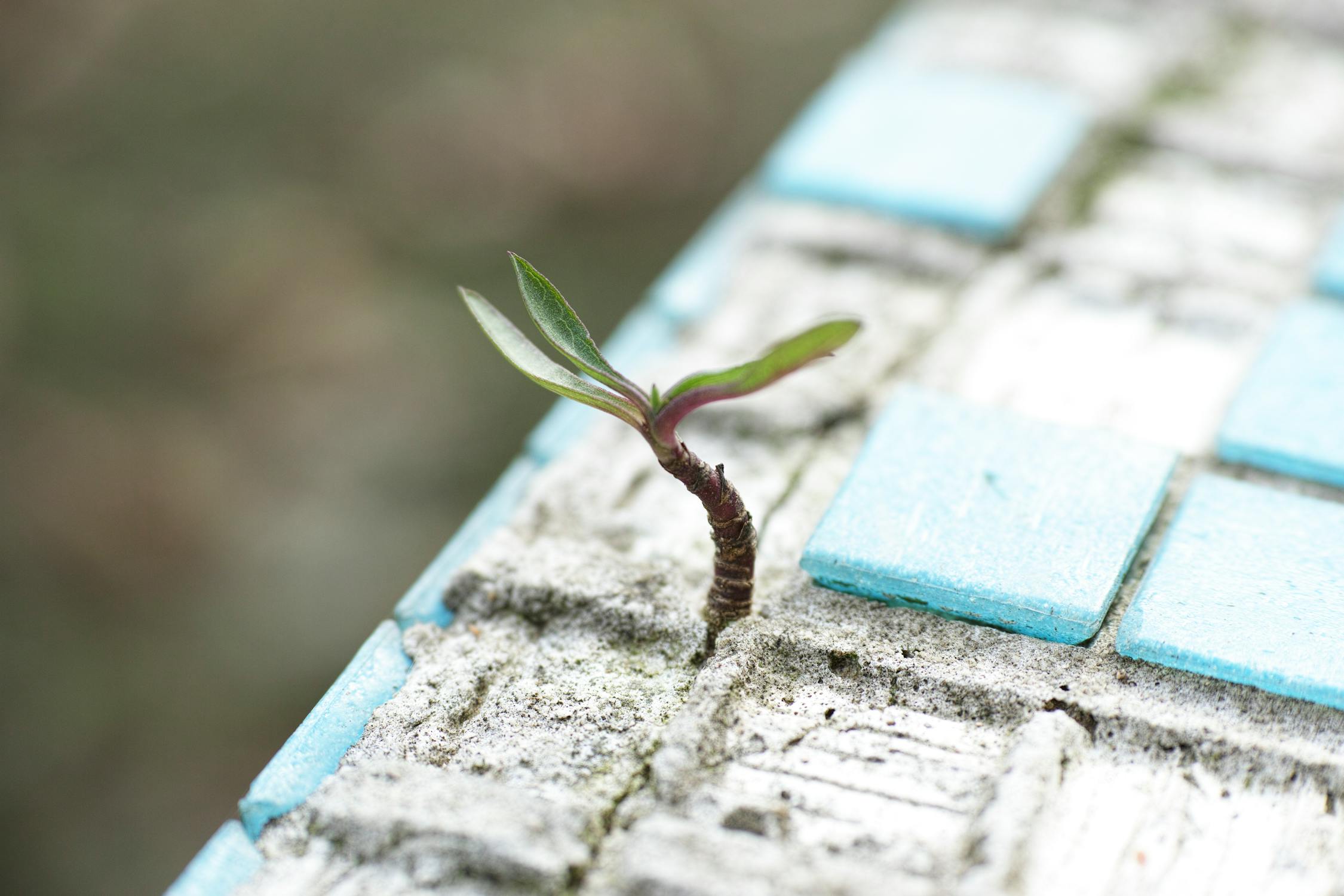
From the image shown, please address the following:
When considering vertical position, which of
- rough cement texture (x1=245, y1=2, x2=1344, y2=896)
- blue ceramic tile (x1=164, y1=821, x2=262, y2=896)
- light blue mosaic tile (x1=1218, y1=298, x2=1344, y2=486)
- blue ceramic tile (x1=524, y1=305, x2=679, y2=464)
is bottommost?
blue ceramic tile (x1=164, y1=821, x2=262, y2=896)

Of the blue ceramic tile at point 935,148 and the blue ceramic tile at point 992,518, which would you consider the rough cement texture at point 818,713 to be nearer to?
the blue ceramic tile at point 992,518

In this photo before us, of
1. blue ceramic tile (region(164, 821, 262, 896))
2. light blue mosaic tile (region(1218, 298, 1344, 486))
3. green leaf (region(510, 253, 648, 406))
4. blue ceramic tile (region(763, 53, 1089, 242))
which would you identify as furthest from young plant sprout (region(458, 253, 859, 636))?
blue ceramic tile (region(763, 53, 1089, 242))

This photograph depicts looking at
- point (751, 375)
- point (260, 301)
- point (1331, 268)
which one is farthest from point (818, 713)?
point (260, 301)

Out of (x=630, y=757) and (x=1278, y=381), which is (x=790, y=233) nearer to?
(x=1278, y=381)

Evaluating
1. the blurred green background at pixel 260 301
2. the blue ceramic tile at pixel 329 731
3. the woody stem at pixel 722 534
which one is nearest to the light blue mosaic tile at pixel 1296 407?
the woody stem at pixel 722 534

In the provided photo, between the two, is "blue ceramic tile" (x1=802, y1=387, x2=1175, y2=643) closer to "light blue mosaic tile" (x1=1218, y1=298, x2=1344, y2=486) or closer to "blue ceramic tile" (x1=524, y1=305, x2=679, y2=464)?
"light blue mosaic tile" (x1=1218, y1=298, x2=1344, y2=486)

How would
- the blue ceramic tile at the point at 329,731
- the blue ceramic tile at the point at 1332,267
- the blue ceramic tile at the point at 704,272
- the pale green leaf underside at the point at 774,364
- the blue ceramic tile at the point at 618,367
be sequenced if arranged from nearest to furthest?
the pale green leaf underside at the point at 774,364
the blue ceramic tile at the point at 329,731
the blue ceramic tile at the point at 618,367
the blue ceramic tile at the point at 1332,267
the blue ceramic tile at the point at 704,272
